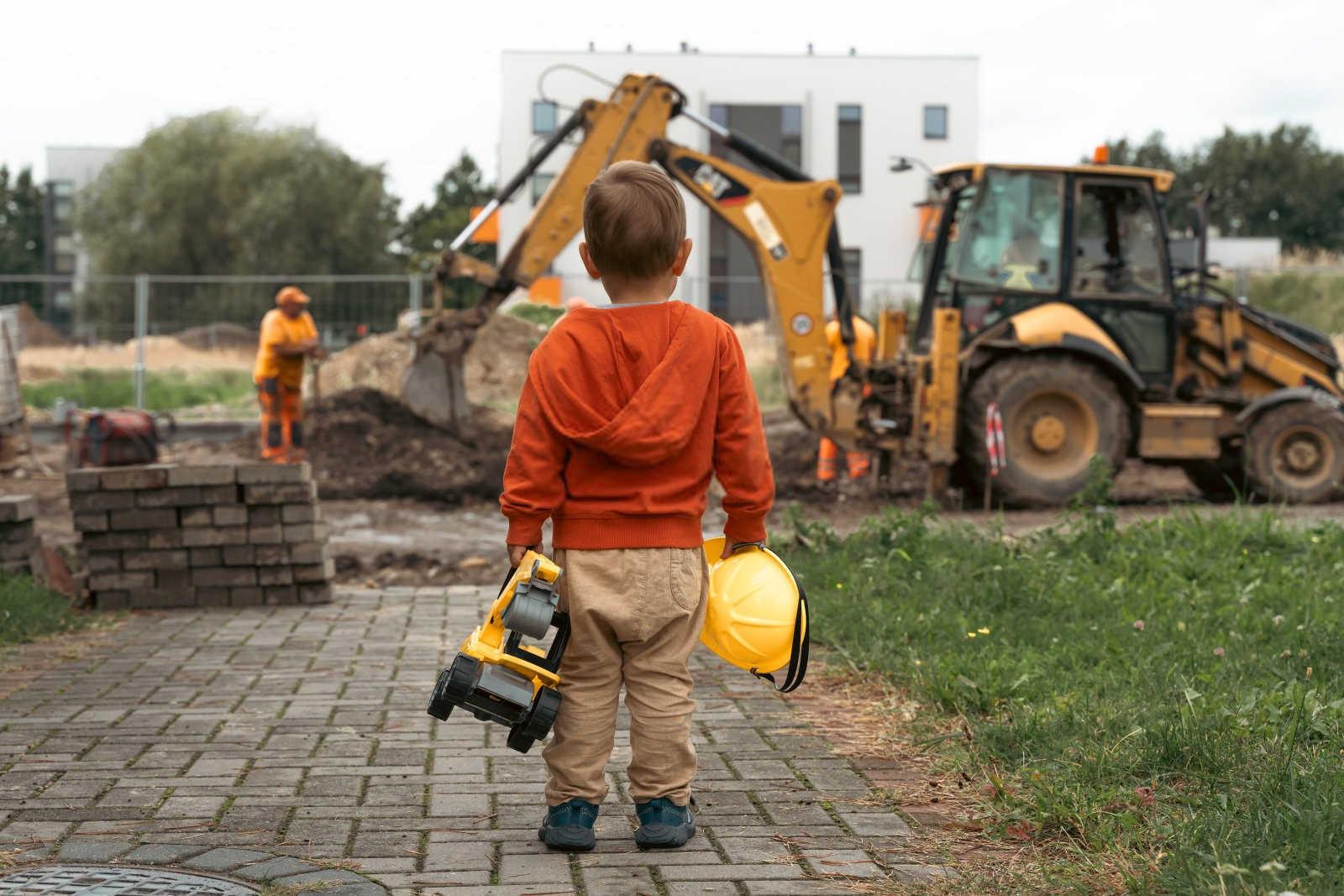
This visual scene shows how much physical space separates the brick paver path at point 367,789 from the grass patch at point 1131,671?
47cm

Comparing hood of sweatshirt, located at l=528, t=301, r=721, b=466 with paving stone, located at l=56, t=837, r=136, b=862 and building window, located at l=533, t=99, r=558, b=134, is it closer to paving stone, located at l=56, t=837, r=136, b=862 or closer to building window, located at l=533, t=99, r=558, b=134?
paving stone, located at l=56, t=837, r=136, b=862

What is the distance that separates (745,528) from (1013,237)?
10195 mm

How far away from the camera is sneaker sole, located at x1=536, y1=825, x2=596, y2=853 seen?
3.88 metres

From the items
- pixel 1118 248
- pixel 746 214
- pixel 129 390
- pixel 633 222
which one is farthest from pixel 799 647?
pixel 129 390

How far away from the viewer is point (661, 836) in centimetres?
390

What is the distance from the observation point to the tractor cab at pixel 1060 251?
1345cm

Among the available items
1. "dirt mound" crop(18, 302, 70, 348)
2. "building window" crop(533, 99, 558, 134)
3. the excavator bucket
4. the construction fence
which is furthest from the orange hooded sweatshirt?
"building window" crop(533, 99, 558, 134)

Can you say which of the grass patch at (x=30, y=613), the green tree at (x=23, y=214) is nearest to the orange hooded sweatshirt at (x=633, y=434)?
the grass patch at (x=30, y=613)

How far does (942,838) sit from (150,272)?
176 feet

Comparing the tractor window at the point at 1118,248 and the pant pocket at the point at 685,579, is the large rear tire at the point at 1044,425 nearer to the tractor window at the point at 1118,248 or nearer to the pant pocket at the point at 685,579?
the tractor window at the point at 1118,248

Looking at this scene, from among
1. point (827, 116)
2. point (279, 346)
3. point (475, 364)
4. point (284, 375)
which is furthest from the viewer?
point (827, 116)

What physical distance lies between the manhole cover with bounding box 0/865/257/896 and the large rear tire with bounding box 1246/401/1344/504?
12168 mm

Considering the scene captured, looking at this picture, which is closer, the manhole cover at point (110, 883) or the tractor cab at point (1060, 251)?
the manhole cover at point (110, 883)

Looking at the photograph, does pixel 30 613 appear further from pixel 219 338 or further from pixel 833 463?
pixel 219 338
